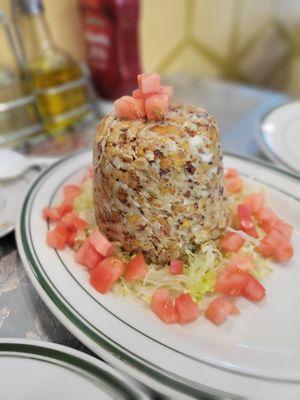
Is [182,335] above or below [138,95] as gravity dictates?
below

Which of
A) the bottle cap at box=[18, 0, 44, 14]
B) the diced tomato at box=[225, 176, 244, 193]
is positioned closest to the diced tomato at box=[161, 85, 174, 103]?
the diced tomato at box=[225, 176, 244, 193]

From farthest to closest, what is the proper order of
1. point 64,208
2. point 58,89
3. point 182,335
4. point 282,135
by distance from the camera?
1. point 58,89
2. point 282,135
3. point 64,208
4. point 182,335

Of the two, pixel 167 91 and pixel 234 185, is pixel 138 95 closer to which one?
pixel 167 91

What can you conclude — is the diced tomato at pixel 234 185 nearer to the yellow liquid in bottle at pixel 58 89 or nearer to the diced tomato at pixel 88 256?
the diced tomato at pixel 88 256

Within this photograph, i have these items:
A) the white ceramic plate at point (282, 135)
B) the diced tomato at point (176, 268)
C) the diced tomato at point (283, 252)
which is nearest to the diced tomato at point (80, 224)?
the diced tomato at point (176, 268)

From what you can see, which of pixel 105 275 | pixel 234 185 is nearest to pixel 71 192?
pixel 105 275

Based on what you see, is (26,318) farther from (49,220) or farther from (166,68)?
(166,68)

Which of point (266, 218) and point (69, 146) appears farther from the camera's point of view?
point (69, 146)
